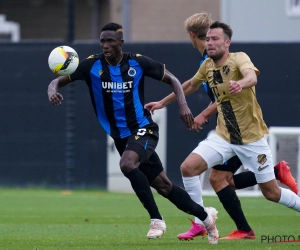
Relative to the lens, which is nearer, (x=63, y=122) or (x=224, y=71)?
(x=224, y=71)

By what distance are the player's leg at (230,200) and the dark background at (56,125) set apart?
23.0ft

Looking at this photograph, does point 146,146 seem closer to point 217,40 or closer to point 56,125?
point 217,40

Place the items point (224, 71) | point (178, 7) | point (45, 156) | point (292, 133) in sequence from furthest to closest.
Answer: point (178, 7) → point (45, 156) → point (292, 133) → point (224, 71)

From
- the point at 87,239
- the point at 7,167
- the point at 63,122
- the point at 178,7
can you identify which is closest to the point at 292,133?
the point at 63,122

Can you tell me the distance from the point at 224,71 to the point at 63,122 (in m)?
8.47

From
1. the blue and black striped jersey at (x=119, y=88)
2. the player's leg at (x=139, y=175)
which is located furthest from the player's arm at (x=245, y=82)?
the player's leg at (x=139, y=175)

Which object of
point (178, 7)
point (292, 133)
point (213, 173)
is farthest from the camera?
point (178, 7)

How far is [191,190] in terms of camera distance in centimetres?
885

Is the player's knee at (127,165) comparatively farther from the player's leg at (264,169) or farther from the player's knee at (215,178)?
the player's knee at (215,178)

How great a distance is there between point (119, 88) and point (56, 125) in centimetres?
820

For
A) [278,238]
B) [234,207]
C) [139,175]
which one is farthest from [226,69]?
[278,238]

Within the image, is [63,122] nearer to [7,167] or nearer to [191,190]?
[7,167]

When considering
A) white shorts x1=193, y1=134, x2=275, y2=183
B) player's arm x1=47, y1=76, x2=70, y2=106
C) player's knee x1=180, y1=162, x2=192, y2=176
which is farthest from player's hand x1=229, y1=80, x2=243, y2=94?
player's arm x1=47, y1=76, x2=70, y2=106

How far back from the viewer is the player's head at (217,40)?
331 inches
